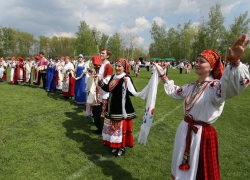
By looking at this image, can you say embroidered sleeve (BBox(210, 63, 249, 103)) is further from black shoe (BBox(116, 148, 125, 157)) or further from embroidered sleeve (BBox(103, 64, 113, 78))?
embroidered sleeve (BBox(103, 64, 113, 78))

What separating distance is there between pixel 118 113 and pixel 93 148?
3.73 feet

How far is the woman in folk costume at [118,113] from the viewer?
12.9 ft

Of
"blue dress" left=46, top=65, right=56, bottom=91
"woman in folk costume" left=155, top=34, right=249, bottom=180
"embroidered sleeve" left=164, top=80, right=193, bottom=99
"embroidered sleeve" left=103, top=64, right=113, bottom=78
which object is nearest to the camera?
"woman in folk costume" left=155, top=34, right=249, bottom=180

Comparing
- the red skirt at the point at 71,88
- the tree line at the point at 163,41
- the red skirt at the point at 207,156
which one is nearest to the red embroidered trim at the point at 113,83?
the red skirt at the point at 207,156

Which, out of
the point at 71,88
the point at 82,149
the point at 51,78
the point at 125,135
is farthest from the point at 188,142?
the point at 51,78

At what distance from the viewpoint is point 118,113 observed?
3.92 meters

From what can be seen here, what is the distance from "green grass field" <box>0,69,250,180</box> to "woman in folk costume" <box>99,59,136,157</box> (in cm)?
35

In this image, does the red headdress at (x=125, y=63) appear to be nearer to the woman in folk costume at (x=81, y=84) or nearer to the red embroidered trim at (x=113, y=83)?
the red embroidered trim at (x=113, y=83)

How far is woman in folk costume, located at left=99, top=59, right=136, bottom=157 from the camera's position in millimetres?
3922

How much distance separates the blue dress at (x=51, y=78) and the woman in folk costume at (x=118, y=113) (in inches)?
322

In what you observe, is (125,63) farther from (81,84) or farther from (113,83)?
(81,84)

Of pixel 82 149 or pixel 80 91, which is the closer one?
pixel 82 149

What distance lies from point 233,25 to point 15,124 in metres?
58.2

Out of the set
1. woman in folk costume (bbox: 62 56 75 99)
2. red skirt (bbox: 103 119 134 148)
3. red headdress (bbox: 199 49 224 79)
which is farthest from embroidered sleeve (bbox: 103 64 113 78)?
woman in folk costume (bbox: 62 56 75 99)
